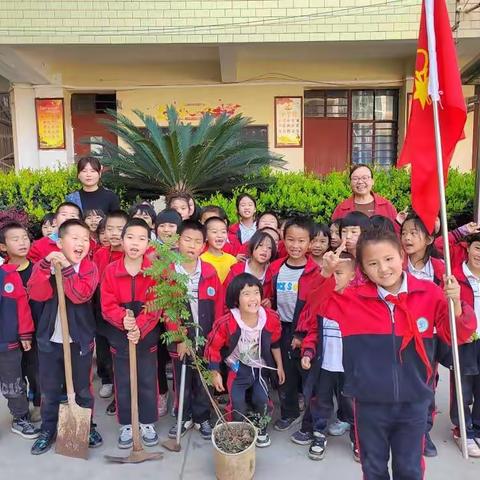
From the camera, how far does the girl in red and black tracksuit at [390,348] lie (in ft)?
6.37

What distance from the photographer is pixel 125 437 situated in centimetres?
283

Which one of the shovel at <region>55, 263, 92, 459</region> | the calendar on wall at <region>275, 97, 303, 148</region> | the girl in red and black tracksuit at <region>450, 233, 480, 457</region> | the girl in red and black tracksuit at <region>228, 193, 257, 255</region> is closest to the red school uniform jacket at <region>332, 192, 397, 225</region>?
the girl in red and black tracksuit at <region>228, 193, 257, 255</region>

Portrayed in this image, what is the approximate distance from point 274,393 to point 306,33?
6.01 metres

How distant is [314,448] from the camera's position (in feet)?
8.89

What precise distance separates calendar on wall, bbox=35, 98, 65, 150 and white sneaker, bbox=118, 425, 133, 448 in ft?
25.3

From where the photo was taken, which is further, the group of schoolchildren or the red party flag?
the group of schoolchildren

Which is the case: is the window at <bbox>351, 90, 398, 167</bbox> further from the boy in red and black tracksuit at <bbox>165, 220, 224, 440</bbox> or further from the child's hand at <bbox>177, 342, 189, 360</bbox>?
the child's hand at <bbox>177, 342, 189, 360</bbox>

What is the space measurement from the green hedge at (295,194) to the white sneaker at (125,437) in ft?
8.54

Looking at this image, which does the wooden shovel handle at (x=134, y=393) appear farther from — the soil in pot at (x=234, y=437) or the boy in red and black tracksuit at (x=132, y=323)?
the soil in pot at (x=234, y=437)

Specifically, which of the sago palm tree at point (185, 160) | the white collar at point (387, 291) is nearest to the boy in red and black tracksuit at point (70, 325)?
the white collar at point (387, 291)

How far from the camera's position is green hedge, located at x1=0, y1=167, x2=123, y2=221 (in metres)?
5.20

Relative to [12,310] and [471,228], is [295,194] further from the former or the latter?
[12,310]

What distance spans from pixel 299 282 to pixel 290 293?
0.32 ft

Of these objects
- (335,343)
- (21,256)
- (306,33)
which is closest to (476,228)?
(335,343)
